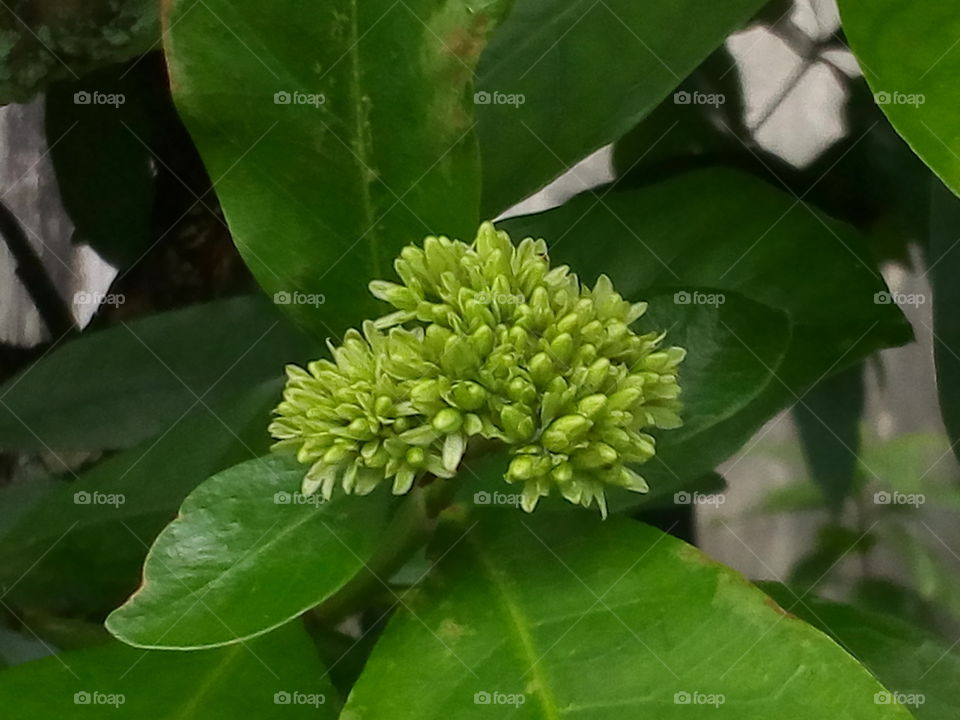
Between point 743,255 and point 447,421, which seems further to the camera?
point 743,255

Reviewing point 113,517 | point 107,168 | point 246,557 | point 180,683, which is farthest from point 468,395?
point 107,168

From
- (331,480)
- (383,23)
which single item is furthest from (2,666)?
(383,23)

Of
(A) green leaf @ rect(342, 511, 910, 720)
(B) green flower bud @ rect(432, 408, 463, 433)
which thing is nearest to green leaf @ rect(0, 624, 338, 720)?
(A) green leaf @ rect(342, 511, 910, 720)

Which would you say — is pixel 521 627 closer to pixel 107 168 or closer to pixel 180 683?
pixel 180 683

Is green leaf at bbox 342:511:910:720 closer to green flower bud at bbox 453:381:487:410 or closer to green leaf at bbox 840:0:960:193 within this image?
green flower bud at bbox 453:381:487:410

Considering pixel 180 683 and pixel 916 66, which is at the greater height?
pixel 916 66
